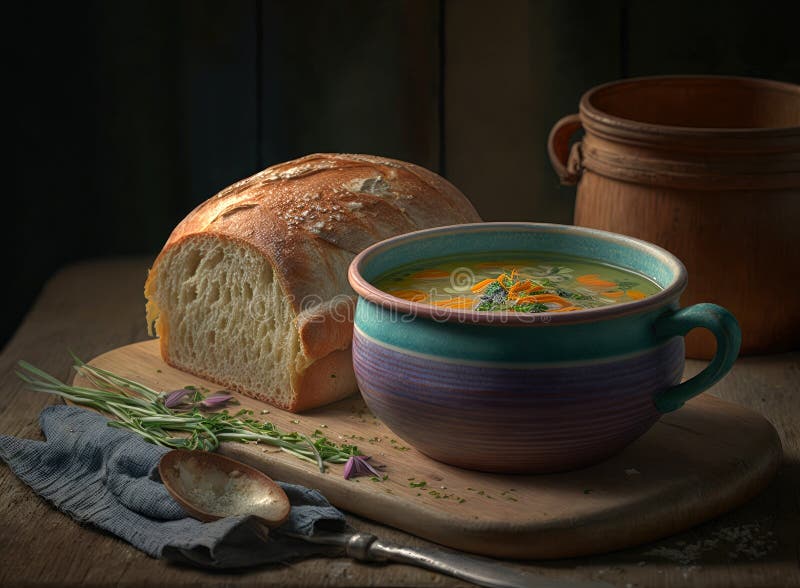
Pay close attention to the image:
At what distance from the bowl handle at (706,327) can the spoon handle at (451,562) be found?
1.05 ft

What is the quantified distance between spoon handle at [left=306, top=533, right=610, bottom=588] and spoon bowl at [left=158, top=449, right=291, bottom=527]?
0.37ft

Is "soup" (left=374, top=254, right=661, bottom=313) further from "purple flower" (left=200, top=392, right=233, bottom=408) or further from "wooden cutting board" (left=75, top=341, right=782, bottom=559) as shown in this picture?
"purple flower" (left=200, top=392, right=233, bottom=408)

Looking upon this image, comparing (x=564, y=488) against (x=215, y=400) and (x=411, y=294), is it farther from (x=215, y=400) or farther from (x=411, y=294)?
(x=215, y=400)

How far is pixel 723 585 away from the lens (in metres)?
1.57

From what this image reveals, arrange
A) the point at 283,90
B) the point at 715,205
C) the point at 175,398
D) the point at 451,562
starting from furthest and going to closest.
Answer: the point at 283,90 → the point at 715,205 → the point at 175,398 → the point at 451,562

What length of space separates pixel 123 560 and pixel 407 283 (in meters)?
0.63

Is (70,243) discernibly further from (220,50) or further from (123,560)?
(123,560)

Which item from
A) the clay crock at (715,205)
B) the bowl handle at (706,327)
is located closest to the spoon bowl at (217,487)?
the bowl handle at (706,327)

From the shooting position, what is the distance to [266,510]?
5.57ft

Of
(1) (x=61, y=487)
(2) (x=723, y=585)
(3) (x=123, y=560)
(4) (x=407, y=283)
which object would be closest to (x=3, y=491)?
(1) (x=61, y=487)

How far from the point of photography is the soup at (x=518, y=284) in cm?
178

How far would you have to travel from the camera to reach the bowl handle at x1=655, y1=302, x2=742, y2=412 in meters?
1.68

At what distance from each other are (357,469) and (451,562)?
288 millimetres

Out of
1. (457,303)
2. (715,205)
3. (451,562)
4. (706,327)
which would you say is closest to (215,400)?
(457,303)
